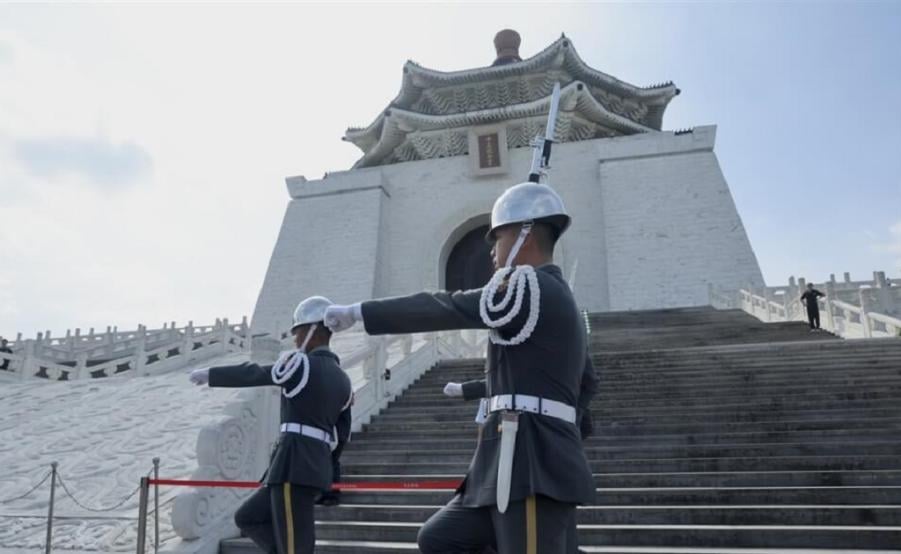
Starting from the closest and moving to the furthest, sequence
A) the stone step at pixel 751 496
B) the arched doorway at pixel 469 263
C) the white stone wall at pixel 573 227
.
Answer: the stone step at pixel 751 496
the white stone wall at pixel 573 227
the arched doorway at pixel 469 263

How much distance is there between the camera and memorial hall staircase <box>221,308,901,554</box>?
4137mm

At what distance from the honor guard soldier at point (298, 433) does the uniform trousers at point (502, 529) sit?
116 centimetres

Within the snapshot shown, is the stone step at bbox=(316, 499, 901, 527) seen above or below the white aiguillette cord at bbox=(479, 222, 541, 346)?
below

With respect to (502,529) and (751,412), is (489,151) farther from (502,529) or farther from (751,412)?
(502,529)

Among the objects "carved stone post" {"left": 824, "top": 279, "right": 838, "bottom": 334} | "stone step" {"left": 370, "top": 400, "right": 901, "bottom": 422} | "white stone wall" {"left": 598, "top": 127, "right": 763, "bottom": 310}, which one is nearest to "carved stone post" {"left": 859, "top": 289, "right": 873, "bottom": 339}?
"carved stone post" {"left": 824, "top": 279, "right": 838, "bottom": 334}

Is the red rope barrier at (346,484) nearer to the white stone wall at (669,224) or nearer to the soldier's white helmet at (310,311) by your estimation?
the soldier's white helmet at (310,311)

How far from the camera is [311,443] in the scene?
3.12m

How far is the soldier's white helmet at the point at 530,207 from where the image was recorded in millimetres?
2128

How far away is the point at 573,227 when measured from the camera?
19266 mm

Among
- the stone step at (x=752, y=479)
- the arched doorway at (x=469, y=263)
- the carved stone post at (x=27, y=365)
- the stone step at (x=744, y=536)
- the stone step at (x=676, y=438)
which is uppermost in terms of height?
the arched doorway at (x=469, y=263)

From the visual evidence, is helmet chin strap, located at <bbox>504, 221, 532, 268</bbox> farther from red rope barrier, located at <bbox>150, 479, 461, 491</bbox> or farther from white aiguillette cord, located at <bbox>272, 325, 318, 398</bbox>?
red rope barrier, located at <bbox>150, 479, 461, 491</bbox>

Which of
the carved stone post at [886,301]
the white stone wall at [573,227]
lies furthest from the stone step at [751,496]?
the white stone wall at [573,227]

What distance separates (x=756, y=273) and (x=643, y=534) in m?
14.4

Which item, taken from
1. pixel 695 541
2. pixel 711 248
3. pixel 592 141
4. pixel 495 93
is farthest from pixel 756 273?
pixel 695 541
